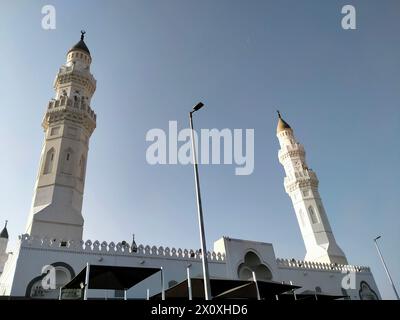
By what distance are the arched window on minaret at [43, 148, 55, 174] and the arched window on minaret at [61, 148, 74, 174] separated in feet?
3.06

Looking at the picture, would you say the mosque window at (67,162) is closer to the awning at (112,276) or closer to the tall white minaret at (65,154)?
the tall white minaret at (65,154)

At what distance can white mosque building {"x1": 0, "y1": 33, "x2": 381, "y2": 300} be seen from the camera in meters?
19.5

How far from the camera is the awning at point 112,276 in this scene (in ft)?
45.3

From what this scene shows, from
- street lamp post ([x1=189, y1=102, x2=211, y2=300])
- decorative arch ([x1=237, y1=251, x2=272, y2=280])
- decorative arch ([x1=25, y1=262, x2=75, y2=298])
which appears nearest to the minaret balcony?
decorative arch ([x1=25, y1=262, x2=75, y2=298])

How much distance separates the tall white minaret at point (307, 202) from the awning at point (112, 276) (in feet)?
88.1

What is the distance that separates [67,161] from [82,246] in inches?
328

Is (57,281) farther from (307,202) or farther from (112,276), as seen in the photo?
(307,202)

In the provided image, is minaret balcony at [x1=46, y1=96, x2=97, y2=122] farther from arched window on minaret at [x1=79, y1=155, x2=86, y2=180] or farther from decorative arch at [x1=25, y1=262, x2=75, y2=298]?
decorative arch at [x1=25, y1=262, x2=75, y2=298]

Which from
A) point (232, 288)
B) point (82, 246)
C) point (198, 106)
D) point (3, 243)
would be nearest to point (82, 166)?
point (82, 246)

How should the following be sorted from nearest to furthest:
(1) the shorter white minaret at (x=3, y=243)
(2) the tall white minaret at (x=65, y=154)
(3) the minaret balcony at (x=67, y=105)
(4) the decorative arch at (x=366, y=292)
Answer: (2) the tall white minaret at (x=65, y=154), (3) the minaret balcony at (x=67, y=105), (4) the decorative arch at (x=366, y=292), (1) the shorter white minaret at (x=3, y=243)

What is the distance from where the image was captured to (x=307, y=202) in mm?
39188

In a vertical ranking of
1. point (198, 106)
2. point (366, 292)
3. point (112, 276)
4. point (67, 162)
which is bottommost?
point (112, 276)

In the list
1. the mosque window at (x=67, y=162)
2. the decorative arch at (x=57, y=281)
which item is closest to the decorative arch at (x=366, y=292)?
the decorative arch at (x=57, y=281)
